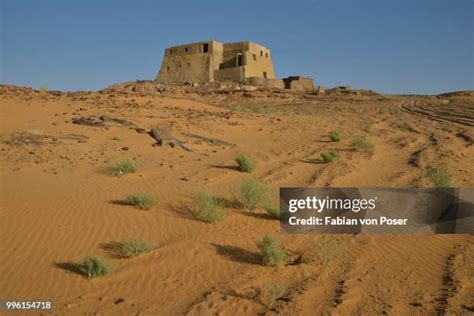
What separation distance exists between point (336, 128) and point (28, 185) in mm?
9875

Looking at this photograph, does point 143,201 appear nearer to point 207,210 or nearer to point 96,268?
point 207,210

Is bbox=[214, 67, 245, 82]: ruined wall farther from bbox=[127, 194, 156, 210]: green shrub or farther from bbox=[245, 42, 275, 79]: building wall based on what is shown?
bbox=[127, 194, 156, 210]: green shrub

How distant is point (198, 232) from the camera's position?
16.9 ft

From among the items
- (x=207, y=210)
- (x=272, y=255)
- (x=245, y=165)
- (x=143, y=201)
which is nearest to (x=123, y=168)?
(x=143, y=201)

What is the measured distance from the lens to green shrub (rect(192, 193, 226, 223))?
17.7ft

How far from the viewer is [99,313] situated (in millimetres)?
3465

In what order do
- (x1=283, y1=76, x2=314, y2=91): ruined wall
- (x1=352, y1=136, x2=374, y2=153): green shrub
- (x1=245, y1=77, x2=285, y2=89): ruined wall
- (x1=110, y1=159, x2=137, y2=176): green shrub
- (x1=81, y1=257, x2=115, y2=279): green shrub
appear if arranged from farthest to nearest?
1. (x1=283, y1=76, x2=314, y2=91): ruined wall
2. (x1=245, y1=77, x2=285, y2=89): ruined wall
3. (x1=352, y1=136, x2=374, y2=153): green shrub
4. (x1=110, y1=159, x2=137, y2=176): green shrub
5. (x1=81, y1=257, x2=115, y2=279): green shrub

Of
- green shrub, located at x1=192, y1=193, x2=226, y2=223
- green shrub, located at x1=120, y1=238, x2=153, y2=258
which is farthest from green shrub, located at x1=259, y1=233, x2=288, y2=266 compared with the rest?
green shrub, located at x1=120, y1=238, x2=153, y2=258

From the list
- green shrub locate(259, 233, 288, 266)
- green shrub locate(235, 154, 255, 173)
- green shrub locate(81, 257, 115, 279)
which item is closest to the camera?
green shrub locate(81, 257, 115, 279)

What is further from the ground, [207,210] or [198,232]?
[207,210]

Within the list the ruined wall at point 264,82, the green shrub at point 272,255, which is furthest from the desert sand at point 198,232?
the ruined wall at point 264,82

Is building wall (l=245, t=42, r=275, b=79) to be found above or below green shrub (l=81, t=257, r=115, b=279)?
above

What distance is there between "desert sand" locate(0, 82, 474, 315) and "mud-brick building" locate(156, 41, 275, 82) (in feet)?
79.8

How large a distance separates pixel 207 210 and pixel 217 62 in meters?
32.8
